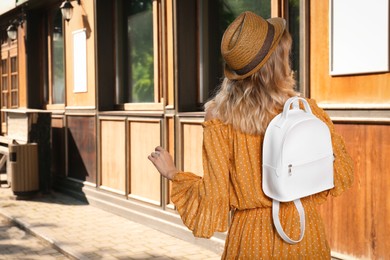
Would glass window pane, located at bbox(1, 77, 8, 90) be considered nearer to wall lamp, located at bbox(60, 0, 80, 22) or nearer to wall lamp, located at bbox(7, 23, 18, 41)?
wall lamp, located at bbox(7, 23, 18, 41)

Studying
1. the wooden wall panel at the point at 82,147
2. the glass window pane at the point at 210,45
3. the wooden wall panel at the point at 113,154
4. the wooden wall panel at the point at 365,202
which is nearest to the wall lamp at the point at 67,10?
the wooden wall panel at the point at 82,147

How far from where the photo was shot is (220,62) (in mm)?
6781

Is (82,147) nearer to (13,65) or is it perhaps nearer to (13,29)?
(13,29)

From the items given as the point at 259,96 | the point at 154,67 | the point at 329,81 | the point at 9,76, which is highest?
the point at 9,76

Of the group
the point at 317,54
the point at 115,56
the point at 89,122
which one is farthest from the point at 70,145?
the point at 317,54

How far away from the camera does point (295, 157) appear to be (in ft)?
7.04

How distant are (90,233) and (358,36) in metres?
4.02

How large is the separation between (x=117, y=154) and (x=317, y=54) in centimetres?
428

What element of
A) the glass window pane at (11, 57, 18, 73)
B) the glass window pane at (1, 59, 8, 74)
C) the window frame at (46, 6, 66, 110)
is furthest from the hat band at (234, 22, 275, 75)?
the glass window pane at (1, 59, 8, 74)

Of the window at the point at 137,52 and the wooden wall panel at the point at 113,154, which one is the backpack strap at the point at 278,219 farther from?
the wooden wall panel at the point at 113,154

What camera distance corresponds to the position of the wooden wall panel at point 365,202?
4.34 meters

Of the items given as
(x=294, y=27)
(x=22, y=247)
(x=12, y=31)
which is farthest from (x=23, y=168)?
(x=294, y=27)

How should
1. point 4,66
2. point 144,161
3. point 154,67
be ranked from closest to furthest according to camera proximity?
point 144,161, point 154,67, point 4,66

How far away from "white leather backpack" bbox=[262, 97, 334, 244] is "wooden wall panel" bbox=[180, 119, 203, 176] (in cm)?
421
